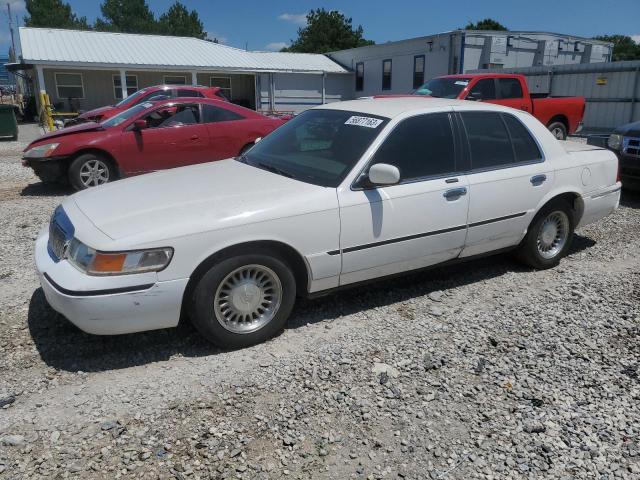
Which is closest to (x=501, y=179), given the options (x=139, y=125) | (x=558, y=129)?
(x=139, y=125)

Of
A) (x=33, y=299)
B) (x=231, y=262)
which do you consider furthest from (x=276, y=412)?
(x=33, y=299)

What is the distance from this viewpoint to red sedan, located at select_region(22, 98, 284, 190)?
8.17 meters

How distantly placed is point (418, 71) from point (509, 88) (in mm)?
15594

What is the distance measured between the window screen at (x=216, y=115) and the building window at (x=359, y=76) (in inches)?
995

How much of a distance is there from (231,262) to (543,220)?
3.09m

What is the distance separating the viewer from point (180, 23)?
260ft

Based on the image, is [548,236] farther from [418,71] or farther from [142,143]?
[418,71]

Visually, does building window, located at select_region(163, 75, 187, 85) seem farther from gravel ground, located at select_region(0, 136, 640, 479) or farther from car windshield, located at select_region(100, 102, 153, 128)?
gravel ground, located at select_region(0, 136, 640, 479)

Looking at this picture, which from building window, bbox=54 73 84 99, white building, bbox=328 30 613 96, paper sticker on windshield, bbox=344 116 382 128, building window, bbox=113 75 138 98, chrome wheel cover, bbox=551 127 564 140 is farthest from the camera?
building window, bbox=113 75 138 98

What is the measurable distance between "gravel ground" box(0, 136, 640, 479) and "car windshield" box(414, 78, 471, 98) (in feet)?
24.8

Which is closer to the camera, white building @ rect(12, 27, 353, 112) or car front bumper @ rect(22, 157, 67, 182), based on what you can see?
car front bumper @ rect(22, 157, 67, 182)

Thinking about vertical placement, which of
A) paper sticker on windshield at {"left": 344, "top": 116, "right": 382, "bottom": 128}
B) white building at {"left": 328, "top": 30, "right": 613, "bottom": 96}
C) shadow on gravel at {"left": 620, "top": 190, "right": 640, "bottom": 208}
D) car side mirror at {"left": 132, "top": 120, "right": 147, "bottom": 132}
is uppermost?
white building at {"left": 328, "top": 30, "right": 613, "bottom": 96}

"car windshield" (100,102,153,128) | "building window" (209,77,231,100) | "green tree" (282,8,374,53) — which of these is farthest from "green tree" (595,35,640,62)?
"car windshield" (100,102,153,128)

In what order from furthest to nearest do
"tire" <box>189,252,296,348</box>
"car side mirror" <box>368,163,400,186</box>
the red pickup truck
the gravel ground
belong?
the red pickup truck < "car side mirror" <box>368,163,400,186</box> < "tire" <box>189,252,296,348</box> < the gravel ground
